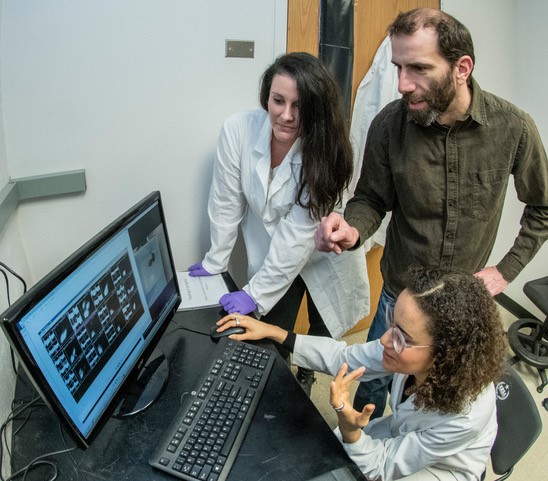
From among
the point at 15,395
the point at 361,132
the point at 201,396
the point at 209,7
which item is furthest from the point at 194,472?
the point at 361,132

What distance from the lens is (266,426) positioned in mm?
903

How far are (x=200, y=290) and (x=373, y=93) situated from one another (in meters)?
1.14

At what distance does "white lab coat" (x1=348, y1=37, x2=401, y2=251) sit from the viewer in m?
1.81

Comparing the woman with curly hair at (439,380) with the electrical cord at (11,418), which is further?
the woman with curly hair at (439,380)

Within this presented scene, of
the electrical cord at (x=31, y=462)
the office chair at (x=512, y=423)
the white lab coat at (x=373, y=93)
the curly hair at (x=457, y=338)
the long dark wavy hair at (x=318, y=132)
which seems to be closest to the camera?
the electrical cord at (x=31, y=462)

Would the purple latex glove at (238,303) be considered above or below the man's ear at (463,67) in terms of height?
below

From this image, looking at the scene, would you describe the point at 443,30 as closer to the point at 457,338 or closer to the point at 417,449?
A: the point at 457,338

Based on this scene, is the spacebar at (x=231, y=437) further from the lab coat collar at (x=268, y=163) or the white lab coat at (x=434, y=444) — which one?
the lab coat collar at (x=268, y=163)

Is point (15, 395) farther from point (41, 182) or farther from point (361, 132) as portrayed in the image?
point (361, 132)

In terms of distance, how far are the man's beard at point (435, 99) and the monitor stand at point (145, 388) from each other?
946mm

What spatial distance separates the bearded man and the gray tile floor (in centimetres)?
79

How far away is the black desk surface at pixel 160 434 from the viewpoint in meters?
0.81

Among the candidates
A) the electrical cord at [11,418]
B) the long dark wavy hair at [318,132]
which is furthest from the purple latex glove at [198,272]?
the electrical cord at [11,418]

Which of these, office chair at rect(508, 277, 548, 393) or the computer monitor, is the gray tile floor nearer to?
office chair at rect(508, 277, 548, 393)
